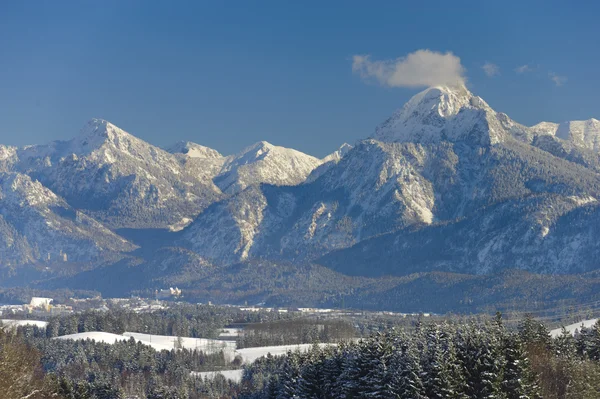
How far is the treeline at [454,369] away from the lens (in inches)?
4781

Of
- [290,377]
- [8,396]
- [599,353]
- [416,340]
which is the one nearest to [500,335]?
A: [416,340]

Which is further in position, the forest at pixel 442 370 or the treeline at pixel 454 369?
the treeline at pixel 454 369

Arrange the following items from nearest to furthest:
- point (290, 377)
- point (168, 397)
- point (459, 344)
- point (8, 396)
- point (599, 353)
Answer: point (8, 396)
point (459, 344)
point (599, 353)
point (290, 377)
point (168, 397)

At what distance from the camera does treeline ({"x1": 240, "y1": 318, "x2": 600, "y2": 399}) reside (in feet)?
398

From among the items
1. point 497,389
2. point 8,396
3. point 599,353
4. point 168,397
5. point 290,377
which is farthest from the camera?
point 168,397

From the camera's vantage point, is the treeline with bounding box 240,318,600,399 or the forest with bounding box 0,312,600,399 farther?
the treeline with bounding box 240,318,600,399

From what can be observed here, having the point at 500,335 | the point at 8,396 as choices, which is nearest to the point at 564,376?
the point at 500,335

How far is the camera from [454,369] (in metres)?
122

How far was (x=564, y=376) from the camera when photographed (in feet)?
447

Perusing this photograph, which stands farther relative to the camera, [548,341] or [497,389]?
[548,341]

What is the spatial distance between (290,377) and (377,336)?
2510 centimetres

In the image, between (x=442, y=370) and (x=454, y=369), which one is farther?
(x=454, y=369)

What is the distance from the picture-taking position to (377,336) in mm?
141500

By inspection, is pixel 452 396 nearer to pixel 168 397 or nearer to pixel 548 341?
pixel 548 341
